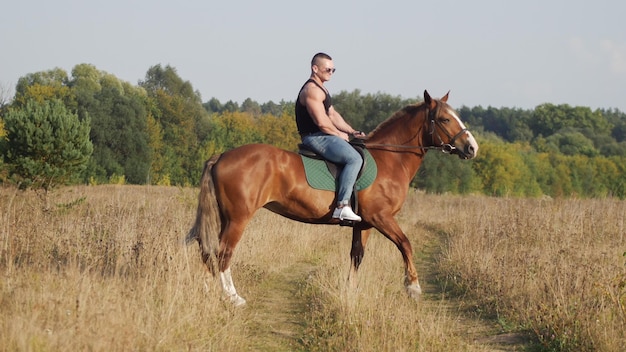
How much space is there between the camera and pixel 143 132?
65.0m

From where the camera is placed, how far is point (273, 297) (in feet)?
30.5

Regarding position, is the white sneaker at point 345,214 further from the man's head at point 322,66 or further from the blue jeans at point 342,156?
the man's head at point 322,66

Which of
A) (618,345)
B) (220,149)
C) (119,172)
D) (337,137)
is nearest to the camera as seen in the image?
(618,345)

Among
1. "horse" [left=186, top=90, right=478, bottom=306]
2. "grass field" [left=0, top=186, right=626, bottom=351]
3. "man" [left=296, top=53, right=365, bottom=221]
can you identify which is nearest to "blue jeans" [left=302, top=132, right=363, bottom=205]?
"man" [left=296, top=53, right=365, bottom=221]

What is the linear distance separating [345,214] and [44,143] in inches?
757

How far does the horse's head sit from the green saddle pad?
3.63 feet

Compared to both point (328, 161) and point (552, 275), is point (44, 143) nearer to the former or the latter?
point (328, 161)

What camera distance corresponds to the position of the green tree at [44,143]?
24.3 meters

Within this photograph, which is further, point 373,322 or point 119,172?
point 119,172

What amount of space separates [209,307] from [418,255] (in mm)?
9050

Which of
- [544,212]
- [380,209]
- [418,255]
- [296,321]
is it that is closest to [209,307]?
[296,321]

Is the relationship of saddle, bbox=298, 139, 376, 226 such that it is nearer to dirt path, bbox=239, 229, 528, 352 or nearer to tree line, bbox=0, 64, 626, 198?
Result: dirt path, bbox=239, 229, 528, 352

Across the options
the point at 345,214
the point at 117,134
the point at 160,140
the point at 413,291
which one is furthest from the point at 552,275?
the point at 160,140

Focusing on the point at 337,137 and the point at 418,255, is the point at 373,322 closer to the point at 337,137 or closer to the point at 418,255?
the point at 337,137
